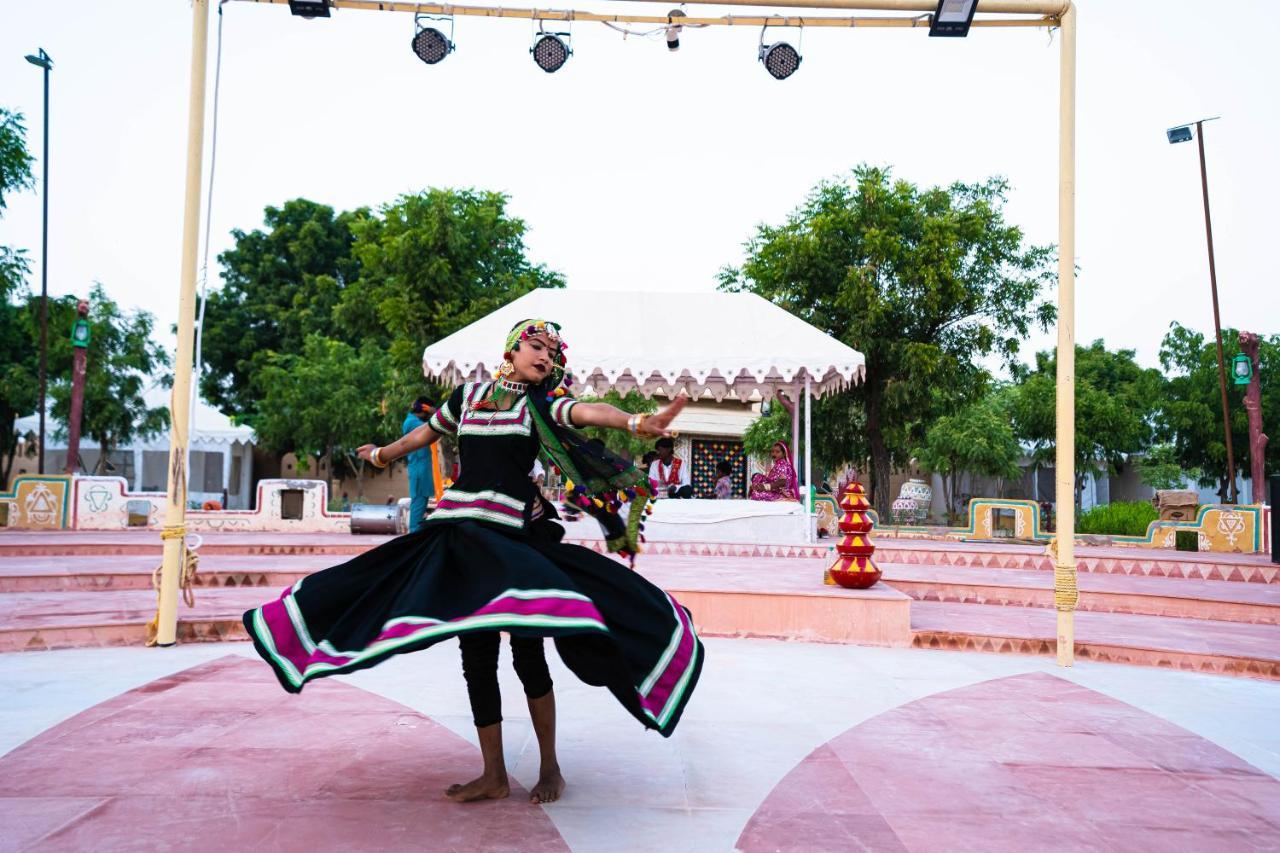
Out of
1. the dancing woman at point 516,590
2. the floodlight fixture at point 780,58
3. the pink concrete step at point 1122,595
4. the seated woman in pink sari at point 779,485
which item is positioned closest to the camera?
the dancing woman at point 516,590

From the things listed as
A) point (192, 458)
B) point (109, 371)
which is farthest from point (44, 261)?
point (192, 458)

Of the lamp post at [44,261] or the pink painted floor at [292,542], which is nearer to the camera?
the pink painted floor at [292,542]

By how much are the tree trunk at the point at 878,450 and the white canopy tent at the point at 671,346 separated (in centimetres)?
645

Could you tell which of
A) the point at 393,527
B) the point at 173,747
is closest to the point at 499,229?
the point at 393,527

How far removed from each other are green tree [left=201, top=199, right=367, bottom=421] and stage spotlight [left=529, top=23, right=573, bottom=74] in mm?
31373

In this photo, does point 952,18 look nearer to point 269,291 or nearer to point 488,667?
point 488,667

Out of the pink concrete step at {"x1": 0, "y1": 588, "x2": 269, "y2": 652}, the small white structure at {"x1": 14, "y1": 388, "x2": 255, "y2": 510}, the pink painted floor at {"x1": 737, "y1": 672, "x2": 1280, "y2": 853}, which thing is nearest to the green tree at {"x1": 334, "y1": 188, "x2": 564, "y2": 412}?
the small white structure at {"x1": 14, "y1": 388, "x2": 255, "y2": 510}

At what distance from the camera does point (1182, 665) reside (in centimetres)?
682

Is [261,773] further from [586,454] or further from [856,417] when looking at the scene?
[856,417]

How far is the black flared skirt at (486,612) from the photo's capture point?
3.11m

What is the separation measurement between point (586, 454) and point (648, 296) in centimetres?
1344

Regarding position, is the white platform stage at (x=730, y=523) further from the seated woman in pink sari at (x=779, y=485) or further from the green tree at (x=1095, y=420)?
the green tree at (x=1095, y=420)

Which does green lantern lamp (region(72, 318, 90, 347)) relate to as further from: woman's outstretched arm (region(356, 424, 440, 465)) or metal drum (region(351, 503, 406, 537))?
woman's outstretched arm (region(356, 424, 440, 465))

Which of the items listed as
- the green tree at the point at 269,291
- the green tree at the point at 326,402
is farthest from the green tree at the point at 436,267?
the green tree at the point at 269,291
